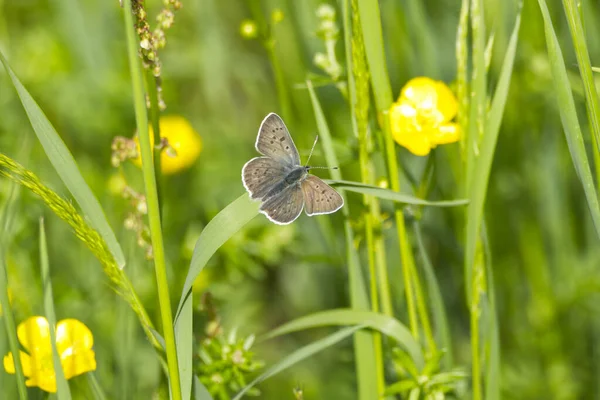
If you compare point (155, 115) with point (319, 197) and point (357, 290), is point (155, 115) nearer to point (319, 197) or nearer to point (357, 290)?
point (319, 197)

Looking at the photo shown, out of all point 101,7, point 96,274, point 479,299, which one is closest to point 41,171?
point 96,274

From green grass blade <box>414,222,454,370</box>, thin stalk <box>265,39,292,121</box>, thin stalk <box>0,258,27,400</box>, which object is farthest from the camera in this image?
thin stalk <box>265,39,292,121</box>

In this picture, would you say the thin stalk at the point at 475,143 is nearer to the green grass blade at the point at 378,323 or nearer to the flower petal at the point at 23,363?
the green grass blade at the point at 378,323

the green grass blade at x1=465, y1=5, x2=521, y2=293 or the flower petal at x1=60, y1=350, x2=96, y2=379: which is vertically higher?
the green grass blade at x1=465, y1=5, x2=521, y2=293

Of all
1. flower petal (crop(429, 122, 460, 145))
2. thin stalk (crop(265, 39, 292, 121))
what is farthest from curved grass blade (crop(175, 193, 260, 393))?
thin stalk (crop(265, 39, 292, 121))

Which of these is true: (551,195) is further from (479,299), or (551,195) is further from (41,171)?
(41,171)


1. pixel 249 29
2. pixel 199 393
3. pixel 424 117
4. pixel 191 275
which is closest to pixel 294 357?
pixel 199 393

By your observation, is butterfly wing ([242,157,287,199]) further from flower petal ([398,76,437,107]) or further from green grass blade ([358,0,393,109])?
flower petal ([398,76,437,107])
